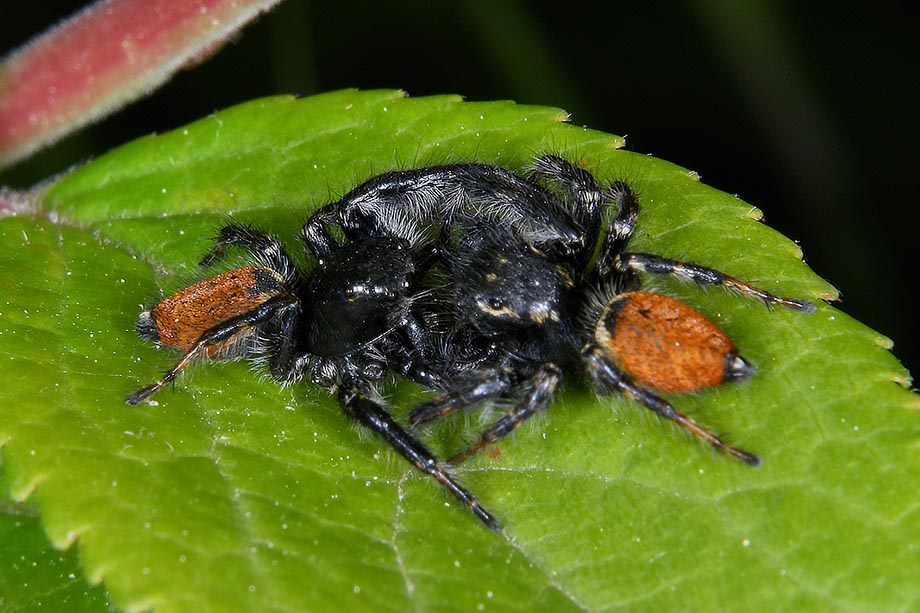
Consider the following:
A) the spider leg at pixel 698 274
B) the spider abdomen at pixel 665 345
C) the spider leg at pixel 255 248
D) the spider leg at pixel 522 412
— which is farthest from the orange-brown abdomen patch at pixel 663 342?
the spider leg at pixel 255 248

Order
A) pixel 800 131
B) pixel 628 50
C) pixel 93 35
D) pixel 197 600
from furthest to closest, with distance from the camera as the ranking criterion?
pixel 628 50
pixel 800 131
pixel 93 35
pixel 197 600

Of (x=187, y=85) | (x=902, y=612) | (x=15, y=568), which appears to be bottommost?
(x=15, y=568)

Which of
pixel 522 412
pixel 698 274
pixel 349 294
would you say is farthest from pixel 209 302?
pixel 698 274

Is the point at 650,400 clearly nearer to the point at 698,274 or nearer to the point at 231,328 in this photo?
the point at 698,274

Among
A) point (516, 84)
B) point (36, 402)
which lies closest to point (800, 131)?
point (516, 84)

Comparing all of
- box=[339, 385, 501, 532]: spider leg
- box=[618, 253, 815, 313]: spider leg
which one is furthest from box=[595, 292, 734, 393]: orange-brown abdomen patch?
box=[339, 385, 501, 532]: spider leg

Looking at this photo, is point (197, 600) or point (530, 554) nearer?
point (197, 600)

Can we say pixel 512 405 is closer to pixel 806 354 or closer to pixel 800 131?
pixel 806 354
